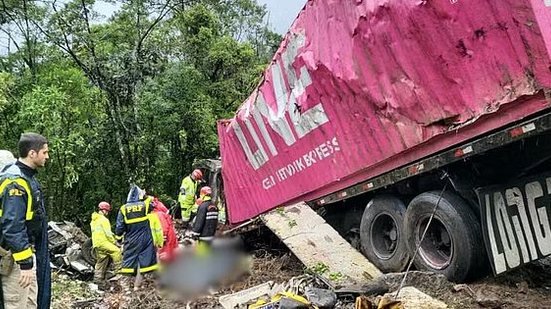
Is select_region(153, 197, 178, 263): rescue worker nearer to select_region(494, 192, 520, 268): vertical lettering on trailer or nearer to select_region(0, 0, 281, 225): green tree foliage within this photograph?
select_region(494, 192, 520, 268): vertical lettering on trailer

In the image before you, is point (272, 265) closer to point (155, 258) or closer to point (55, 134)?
point (155, 258)

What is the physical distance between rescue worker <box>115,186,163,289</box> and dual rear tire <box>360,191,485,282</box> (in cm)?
265

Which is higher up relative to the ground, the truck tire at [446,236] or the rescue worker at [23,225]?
the rescue worker at [23,225]

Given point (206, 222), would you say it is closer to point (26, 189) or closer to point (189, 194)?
point (189, 194)

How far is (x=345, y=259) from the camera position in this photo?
5738 mm

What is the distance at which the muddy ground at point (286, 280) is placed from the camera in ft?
14.8

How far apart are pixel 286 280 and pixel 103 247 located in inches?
129

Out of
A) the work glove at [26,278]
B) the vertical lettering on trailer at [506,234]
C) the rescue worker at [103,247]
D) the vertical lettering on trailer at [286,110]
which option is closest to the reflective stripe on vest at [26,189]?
the work glove at [26,278]

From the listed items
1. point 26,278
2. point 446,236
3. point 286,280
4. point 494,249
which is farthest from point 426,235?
point 26,278

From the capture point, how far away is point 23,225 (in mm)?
3646

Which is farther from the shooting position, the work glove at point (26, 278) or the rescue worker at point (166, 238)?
the rescue worker at point (166, 238)

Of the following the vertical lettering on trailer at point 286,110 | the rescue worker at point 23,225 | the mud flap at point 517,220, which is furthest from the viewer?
the vertical lettering on trailer at point 286,110

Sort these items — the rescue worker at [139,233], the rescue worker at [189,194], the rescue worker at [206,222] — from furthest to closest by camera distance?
the rescue worker at [189,194] < the rescue worker at [206,222] < the rescue worker at [139,233]

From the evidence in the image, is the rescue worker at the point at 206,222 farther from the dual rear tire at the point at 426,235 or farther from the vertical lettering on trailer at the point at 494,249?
the vertical lettering on trailer at the point at 494,249
